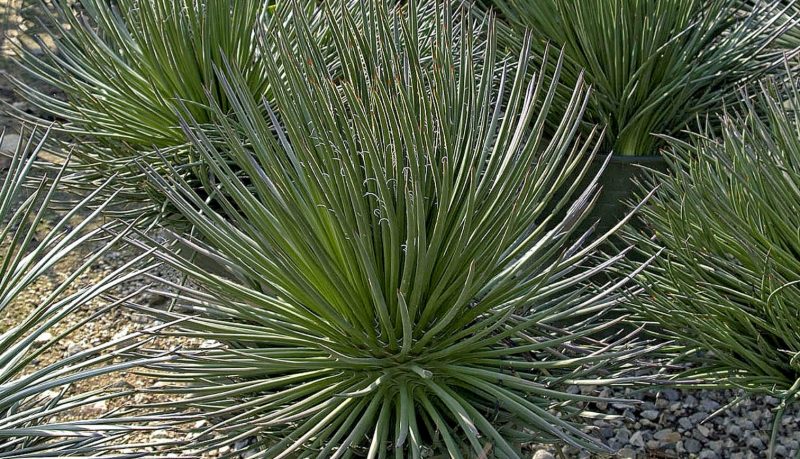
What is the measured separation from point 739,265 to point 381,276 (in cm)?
85

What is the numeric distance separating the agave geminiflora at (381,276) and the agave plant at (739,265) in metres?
0.37

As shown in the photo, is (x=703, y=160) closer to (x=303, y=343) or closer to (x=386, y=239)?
A: (x=386, y=239)

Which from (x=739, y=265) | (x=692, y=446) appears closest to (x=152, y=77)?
(x=739, y=265)

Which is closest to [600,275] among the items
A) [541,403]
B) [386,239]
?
[541,403]

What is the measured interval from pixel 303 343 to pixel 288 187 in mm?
282

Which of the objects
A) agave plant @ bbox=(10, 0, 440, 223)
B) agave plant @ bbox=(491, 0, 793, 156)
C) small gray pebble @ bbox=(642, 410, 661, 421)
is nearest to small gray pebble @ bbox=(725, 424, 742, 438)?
small gray pebble @ bbox=(642, 410, 661, 421)

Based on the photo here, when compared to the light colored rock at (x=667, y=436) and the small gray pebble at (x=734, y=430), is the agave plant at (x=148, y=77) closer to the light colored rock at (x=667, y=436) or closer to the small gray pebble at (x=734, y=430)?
the light colored rock at (x=667, y=436)

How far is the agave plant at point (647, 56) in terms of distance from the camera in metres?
2.48

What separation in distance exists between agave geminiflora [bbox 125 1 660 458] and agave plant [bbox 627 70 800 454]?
0.37 m

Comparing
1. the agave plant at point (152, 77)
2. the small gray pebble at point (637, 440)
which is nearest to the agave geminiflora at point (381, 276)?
the small gray pebble at point (637, 440)

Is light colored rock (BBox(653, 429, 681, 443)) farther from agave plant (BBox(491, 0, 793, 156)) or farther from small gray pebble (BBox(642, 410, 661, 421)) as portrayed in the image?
agave plant (BBox(491, 0, 793, 156))

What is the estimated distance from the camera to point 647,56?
251 cm

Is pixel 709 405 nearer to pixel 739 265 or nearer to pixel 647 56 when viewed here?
pixel 739 265

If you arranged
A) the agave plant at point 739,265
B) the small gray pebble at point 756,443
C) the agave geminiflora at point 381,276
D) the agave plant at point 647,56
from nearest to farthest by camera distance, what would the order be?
the agave geminiflora at point 381,276
the agave plant at point 739,265
the small gray pebble at point 756,443
the agave plant at point 647,56
